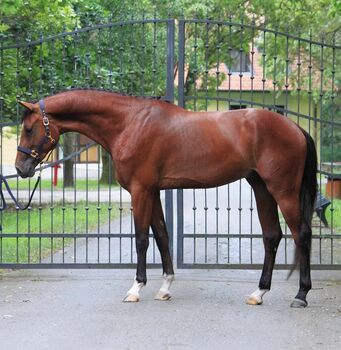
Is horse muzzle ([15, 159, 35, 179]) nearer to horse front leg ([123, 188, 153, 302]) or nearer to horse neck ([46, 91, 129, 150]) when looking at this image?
horse neck ([46, 91, 129, 150])

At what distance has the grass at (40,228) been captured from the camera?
946cm

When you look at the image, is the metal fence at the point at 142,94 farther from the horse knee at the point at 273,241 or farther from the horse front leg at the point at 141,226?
the horse front leg at the point at 141,226

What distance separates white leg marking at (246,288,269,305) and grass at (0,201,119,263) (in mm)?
2247

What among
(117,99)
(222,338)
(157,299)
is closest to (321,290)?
(157,299)

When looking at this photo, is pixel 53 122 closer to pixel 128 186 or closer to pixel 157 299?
pixel 128 186

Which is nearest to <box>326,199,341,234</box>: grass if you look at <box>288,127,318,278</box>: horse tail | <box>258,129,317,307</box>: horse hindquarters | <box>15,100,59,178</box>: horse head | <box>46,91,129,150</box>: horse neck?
<box>288,127,318,278</box>: horse tail

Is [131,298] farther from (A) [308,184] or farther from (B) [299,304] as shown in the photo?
(A) [308,184]

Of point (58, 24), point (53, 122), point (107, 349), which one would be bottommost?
point (107, 349)

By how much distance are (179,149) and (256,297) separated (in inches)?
65.9

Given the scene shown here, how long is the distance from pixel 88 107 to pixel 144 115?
0.58 m

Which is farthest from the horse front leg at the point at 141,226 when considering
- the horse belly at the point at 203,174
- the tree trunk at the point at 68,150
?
the tree trunk at the point at 68,150

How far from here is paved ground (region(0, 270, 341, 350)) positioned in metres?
6.04

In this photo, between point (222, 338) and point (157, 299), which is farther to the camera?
point (157, 299)

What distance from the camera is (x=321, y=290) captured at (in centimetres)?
819
